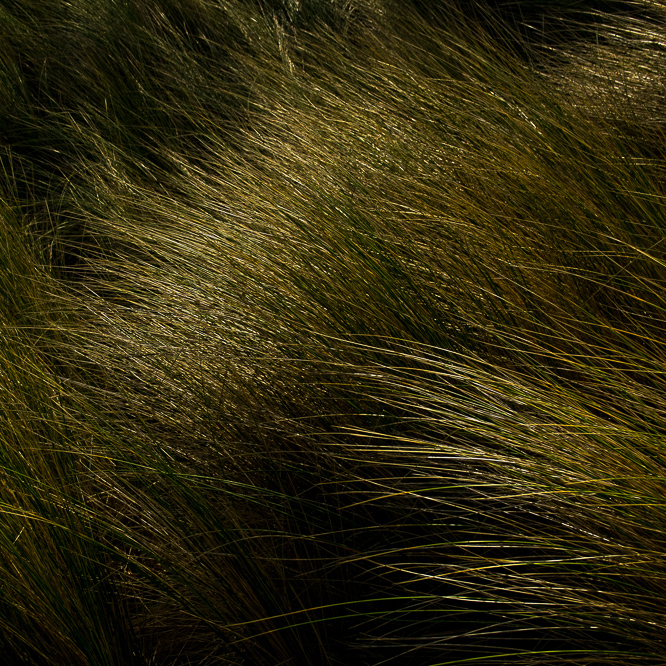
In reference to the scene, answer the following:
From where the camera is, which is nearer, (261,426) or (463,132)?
(261,426)

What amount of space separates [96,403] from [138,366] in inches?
4.5

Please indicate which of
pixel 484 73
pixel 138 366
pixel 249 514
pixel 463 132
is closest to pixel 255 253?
pixel 138 366

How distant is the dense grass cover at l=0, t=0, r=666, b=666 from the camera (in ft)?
3.10

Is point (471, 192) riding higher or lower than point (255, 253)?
higher

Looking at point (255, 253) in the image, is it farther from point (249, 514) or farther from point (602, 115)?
point (602, 115)

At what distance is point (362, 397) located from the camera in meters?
1.20

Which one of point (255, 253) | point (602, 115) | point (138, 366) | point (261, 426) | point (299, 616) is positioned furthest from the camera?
point (602, 115)

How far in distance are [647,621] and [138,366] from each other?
96 cm

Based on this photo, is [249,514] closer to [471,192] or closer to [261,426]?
[261,426]

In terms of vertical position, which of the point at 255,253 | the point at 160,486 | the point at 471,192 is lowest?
the point at 160,486

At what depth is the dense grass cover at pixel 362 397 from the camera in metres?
0.94

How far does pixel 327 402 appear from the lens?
122 centimetres

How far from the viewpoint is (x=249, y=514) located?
117 cm

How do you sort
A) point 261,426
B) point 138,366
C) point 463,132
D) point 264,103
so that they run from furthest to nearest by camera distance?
point 264,103 → point 463,132 → point 138,366 → point 261,426
